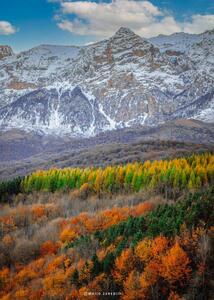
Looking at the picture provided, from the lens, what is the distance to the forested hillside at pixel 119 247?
5525cm

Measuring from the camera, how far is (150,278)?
182 ft

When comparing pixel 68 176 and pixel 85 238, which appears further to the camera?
pixel 68 176

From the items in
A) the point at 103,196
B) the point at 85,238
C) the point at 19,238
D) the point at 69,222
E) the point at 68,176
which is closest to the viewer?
the point at 85,238

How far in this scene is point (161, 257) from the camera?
59.1m

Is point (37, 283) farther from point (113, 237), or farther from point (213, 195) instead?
point (213, 195)

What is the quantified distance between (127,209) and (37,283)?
4373 cm

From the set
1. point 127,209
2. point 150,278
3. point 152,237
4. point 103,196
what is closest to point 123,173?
point 103,196

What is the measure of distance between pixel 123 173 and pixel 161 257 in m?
87.5

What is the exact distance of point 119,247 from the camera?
213 feet

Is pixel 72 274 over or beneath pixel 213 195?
beneath

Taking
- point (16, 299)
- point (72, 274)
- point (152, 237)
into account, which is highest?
point (152, 237)

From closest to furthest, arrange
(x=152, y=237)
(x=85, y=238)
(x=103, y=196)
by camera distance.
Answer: (x=152, y=237)
(x=85, y=238)
(x=103, y=196)

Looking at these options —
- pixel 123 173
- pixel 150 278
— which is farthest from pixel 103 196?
pixel 150 278

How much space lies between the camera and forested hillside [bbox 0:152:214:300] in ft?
181
